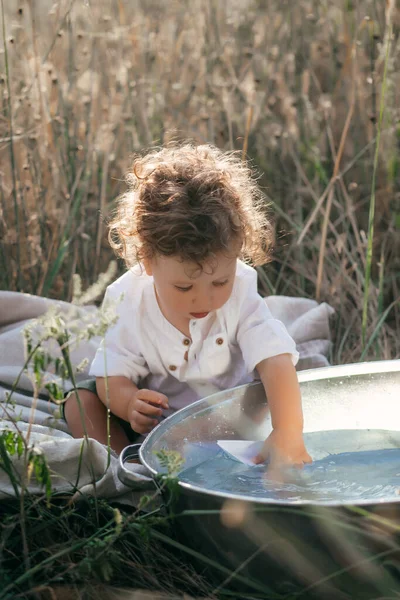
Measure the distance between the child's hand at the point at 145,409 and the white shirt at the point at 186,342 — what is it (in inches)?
4.2

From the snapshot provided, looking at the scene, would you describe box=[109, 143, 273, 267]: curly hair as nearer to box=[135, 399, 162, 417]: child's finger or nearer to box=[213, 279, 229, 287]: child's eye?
box=[213, 279, 229, 287]: child's eye

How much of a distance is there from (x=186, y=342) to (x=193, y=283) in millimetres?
202

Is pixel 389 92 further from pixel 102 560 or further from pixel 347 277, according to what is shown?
pixel 102 560

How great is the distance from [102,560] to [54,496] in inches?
12.1

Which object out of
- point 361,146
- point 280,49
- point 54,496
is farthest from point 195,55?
point 54,496

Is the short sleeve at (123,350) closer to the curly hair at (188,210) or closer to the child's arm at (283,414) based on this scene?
the curly hair at (188,210)

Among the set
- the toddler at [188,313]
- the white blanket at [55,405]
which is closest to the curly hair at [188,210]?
the toddler at [188,313]

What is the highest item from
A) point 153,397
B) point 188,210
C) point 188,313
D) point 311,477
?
point 188,210

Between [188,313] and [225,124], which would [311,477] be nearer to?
[188,313]

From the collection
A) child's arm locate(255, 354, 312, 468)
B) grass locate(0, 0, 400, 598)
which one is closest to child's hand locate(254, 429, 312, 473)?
child's arm locate(255, 354, 312, 468)

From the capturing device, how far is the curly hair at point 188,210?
1626 millimetres

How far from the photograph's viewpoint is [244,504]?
47.8 inches

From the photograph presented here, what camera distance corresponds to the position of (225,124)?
117 inches

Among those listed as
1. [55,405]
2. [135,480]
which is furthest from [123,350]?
[135,480]
